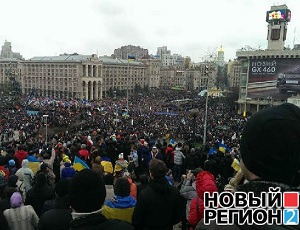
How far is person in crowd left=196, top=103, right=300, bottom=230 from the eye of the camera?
1271mm

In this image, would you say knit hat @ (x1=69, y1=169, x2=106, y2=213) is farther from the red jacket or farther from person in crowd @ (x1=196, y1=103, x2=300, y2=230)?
the red jacket

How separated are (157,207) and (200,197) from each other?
891 mm

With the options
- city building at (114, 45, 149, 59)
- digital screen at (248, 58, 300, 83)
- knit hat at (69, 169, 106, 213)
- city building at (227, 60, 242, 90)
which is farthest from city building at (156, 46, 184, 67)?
knit hat at (69, 169, 106, 213)

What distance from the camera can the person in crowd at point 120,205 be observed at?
13.7 ft

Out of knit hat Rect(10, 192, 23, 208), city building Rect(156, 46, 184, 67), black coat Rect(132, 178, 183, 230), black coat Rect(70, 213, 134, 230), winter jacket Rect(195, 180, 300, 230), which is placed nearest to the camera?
winter jacket Rect(195, 180, 300, 230)

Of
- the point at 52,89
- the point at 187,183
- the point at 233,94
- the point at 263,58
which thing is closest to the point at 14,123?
the point at 187,183

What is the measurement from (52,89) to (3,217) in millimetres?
88953

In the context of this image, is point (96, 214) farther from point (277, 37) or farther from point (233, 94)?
point (233, 94)

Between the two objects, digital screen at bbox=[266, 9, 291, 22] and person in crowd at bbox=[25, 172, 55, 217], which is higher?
digital screen at bbox=[266, 9, 291, 22]

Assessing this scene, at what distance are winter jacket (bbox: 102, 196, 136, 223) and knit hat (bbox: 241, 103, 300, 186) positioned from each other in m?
3.16

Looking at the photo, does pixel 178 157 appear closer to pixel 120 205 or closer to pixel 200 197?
pixel 200 197

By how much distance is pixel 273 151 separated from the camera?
128 cm

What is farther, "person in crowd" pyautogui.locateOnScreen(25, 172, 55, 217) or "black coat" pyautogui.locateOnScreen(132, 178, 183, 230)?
"person in crowd" pyautogui.locateOnScreen(25, 172, 55, 217)

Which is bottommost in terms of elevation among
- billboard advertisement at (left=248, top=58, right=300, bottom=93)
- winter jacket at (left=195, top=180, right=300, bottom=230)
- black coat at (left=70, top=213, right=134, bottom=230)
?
black coat at (left=70, top=213, right=134, bottom=230)
